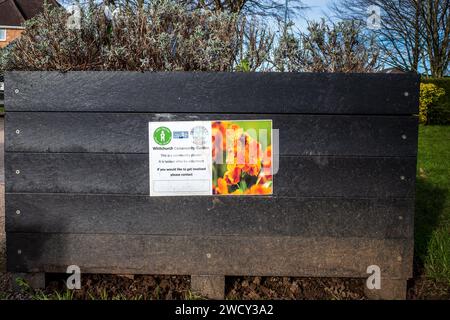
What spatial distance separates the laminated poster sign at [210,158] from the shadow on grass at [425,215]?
4.36 feet

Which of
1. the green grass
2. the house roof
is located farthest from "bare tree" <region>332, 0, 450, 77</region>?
the house roof

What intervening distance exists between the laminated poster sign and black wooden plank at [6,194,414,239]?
65 millimetres

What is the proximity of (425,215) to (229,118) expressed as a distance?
2380 mm

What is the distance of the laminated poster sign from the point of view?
2328mm

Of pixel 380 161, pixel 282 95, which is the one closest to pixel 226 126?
pixel 282 95

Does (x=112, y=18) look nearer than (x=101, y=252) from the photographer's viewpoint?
No

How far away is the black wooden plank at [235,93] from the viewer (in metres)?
2.31

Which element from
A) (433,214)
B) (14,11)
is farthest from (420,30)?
(14,11)

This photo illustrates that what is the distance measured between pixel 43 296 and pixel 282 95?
1651 mm

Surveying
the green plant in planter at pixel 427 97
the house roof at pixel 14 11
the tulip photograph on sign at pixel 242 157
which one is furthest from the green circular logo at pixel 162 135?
the house roof at pixel 14 11

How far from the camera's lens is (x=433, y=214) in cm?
387
